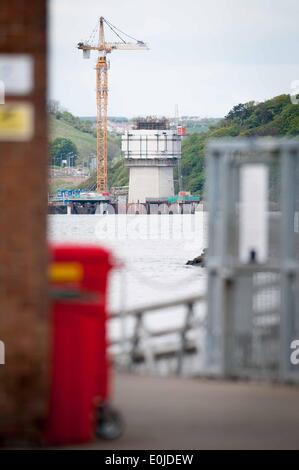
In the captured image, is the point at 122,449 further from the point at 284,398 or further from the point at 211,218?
the point at 211,218

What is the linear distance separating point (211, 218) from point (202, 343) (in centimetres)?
92

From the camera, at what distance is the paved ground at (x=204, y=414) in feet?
24.0

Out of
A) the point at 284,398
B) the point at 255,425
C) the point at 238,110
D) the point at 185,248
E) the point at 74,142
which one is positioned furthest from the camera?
the point at 74,142

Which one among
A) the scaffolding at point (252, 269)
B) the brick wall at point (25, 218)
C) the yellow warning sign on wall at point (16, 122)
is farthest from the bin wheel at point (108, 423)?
the scaffolding at point (252, 269)

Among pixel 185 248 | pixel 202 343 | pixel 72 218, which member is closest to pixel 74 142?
pixel 72 218

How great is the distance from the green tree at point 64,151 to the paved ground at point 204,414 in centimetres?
15497

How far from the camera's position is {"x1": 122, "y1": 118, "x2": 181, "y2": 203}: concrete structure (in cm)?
17250

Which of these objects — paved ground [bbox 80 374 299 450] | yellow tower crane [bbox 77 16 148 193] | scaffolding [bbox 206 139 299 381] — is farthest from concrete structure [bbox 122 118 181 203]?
paved ground [bbox 80 374 299 450]

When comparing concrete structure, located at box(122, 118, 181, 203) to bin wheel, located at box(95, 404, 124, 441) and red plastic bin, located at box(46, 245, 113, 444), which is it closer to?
bin wheel, located at box(95, 404, 124, 441)

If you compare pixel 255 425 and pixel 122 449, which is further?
pixel 255 425

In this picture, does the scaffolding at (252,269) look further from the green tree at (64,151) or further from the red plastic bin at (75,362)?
the green tree at (64,151)

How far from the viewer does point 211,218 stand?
32.7 ft

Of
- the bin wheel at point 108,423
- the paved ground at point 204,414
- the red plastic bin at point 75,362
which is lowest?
the paved ground at point 204,414

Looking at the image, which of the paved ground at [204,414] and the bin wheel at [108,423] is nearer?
the bin wheel at [108,423]
